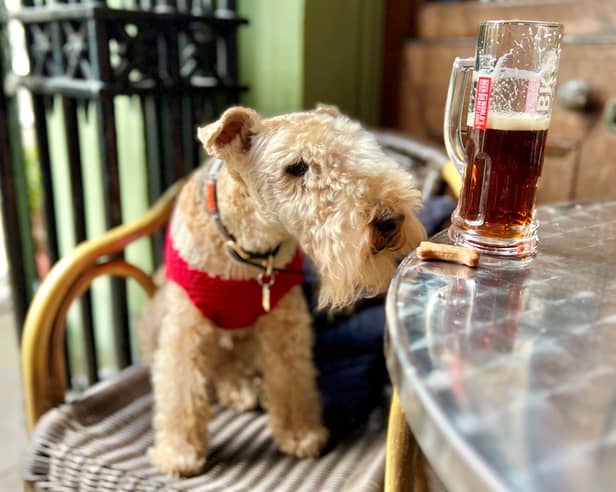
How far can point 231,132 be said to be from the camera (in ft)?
3.03

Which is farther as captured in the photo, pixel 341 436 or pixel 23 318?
pixel 23 318

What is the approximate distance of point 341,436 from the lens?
1.14m

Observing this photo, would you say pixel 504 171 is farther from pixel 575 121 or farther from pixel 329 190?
pixel 575 121

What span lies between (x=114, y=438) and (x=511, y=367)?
0.87m

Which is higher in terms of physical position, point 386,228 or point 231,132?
point 231,132

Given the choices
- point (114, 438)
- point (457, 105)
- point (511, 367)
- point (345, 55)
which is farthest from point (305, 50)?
point (511, 367)

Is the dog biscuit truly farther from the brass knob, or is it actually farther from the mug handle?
the brass knob

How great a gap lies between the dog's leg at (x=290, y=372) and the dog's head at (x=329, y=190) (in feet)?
0.79

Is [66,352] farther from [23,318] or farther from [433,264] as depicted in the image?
[433,264]

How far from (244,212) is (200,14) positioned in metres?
0.71

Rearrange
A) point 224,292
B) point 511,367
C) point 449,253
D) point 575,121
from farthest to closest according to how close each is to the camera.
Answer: point 575,121, point 224,292, point 449,253, point 511,367

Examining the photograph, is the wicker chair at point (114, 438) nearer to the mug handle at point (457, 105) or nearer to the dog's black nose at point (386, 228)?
the dog's black nose at point (386, 228)

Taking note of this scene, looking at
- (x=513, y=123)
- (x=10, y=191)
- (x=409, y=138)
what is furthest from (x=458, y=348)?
(x=10, y=191)

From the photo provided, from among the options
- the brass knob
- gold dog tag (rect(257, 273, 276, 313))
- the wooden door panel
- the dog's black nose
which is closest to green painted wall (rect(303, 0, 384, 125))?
the wooden door panel
